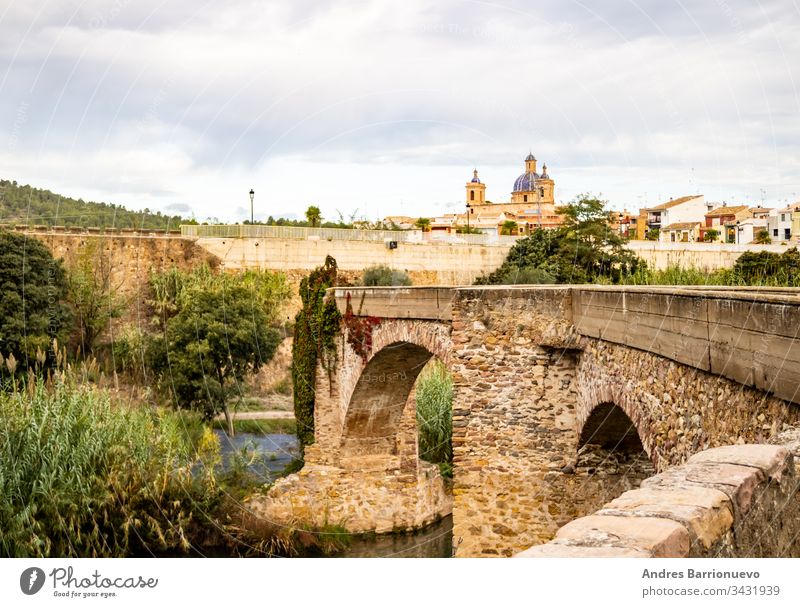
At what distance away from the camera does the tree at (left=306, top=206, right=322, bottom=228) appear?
3422 centimetres

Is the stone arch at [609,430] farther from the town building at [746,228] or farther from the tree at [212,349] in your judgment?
the town building at [746,228]

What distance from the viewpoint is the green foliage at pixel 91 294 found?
85.6 ft

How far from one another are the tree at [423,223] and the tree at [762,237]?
1650 centimetres

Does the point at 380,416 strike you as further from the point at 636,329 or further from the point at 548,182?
the point at 548,182

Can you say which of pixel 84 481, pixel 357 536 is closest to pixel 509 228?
pixel 357 536

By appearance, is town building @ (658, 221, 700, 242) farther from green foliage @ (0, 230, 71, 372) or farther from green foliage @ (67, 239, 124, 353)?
green foliage @ (0, 230, 71, 372)

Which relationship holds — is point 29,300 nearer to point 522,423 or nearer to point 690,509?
point 522,423

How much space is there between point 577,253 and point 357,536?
13.1 metres

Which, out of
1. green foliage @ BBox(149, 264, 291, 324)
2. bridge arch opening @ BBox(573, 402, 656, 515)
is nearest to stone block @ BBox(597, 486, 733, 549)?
bridge arch opening @ BBox(573, 402, 656, 515)

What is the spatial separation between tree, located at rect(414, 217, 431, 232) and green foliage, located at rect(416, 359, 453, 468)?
23.9 meters

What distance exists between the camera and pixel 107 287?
28562 millimetres
